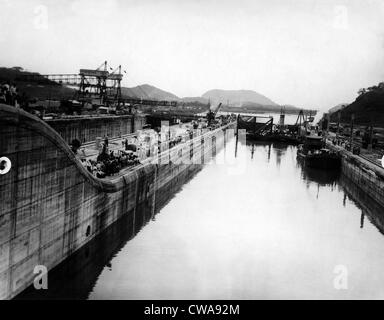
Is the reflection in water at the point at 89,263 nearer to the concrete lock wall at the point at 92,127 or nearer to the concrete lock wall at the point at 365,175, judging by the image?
the concrete lock wall at the point at 92,127

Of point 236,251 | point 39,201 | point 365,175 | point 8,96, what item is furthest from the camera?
point 365,175

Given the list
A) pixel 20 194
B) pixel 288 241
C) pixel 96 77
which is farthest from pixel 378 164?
pixel 96 77

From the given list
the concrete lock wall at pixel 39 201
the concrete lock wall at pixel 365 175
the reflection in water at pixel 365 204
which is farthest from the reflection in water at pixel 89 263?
the concrete lock wall at pixel 365 175

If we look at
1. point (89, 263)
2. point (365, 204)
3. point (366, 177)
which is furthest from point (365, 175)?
point (89, 263)

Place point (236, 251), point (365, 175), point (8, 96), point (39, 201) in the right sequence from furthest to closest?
point (365, 175) → point (236, 251) → point (8, 96) → point (39, 201)

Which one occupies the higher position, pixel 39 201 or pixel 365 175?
pixel 39 201

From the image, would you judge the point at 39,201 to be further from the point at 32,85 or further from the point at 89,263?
the point at 32,85
